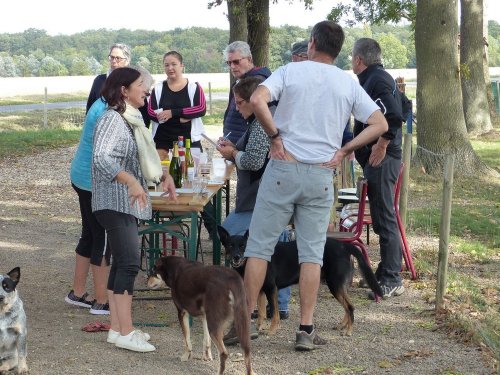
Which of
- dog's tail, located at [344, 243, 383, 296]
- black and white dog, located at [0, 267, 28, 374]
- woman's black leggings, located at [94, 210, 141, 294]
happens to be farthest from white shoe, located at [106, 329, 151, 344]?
dog's tail, located at [344, 243, 383, 296]

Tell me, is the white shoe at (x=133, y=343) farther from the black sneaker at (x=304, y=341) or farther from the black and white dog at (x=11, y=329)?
the black sneaker at (x=304, y=341)

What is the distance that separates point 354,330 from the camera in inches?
261

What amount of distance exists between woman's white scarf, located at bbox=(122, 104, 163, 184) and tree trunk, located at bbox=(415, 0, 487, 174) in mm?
9813

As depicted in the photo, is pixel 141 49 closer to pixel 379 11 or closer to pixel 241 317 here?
pixel 379 11

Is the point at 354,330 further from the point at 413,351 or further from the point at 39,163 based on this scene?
the point at 39,163

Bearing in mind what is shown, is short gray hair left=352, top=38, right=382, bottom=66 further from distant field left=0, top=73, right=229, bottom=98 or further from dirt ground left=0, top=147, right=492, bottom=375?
distant field left=0, top=73, right=229, bottom=98

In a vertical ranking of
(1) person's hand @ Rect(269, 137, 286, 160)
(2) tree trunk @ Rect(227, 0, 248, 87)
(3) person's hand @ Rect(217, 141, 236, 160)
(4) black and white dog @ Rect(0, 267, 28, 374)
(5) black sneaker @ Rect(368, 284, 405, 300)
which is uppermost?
(2) tree trunk @ Rect(227, 0, 248, 87)

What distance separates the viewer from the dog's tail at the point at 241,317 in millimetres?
5117

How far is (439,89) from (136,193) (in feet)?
33.8

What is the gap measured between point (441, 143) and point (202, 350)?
1001cm

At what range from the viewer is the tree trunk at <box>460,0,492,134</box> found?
24.0m

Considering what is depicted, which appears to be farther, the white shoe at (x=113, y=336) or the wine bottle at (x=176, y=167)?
the wine bottle at (x=176, y=167)

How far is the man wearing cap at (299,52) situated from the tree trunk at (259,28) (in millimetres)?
11143

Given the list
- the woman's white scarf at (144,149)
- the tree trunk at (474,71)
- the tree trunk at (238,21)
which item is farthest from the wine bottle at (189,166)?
the tree trunk at (474,71)
